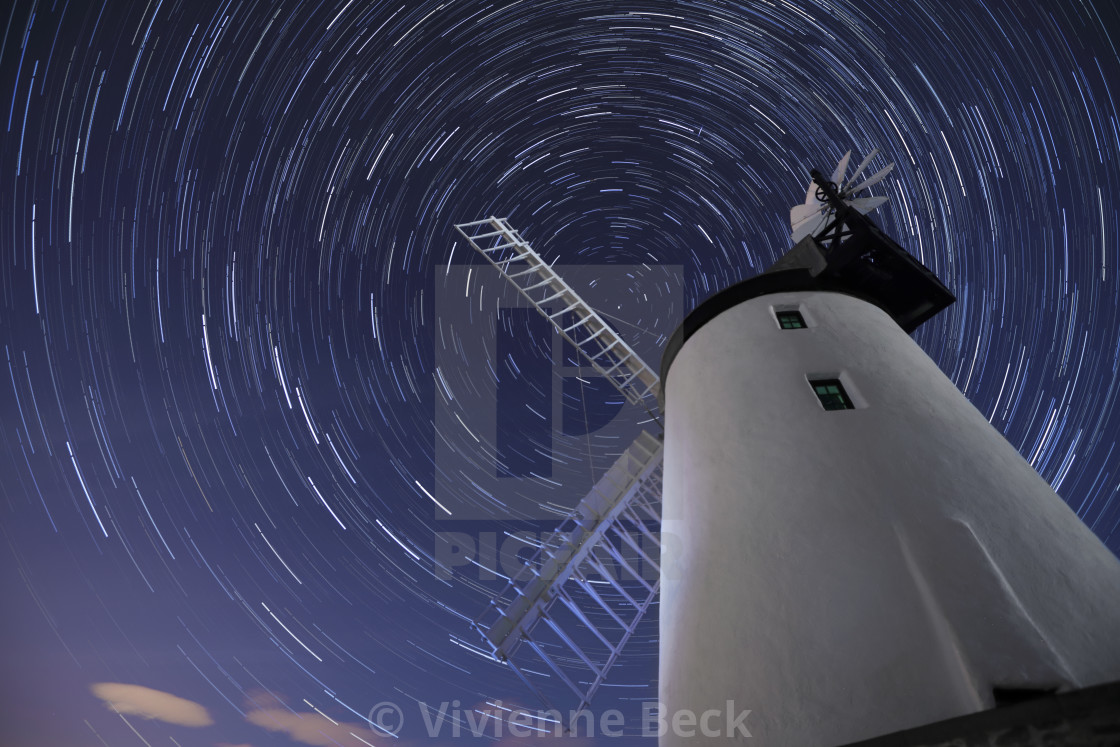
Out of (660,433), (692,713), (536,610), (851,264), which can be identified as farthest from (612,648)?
(851,264)

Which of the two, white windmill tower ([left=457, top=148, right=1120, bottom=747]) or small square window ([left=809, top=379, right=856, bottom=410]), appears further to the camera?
small square window ([left=809, top=379, right=856, bottom=410])

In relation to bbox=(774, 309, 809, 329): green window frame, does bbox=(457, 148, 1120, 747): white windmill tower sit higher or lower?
lower

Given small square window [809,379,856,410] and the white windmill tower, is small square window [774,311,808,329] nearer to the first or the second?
the white windmill tower

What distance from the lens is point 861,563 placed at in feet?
19.7

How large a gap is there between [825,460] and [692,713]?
3187 mm

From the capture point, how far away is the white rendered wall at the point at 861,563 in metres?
5.22

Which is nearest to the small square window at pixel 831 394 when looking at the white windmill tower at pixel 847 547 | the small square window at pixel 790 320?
the white windmill tower at pixel 847 547

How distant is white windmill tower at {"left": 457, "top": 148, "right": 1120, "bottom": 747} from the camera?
17.2 ft

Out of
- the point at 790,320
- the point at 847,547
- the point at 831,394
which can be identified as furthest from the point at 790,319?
the point at 847,547

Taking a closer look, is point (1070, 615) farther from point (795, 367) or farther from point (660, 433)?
point (660, 433)

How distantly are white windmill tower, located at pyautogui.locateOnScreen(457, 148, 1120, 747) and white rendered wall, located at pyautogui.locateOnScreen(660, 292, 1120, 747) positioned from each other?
0.02 meters

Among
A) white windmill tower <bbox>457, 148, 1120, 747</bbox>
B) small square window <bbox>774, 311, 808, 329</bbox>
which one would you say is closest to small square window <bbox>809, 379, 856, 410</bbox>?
white windmill tower <bbox>457, 148, 1120, 747</bbox>

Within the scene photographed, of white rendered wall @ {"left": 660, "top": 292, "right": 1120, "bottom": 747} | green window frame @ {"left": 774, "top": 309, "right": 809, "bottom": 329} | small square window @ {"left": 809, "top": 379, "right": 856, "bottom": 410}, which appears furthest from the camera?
green window frame @ {"left": 774, "top": 309, "right": 809, "bottom": 329}

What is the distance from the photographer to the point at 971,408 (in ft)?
28.4
